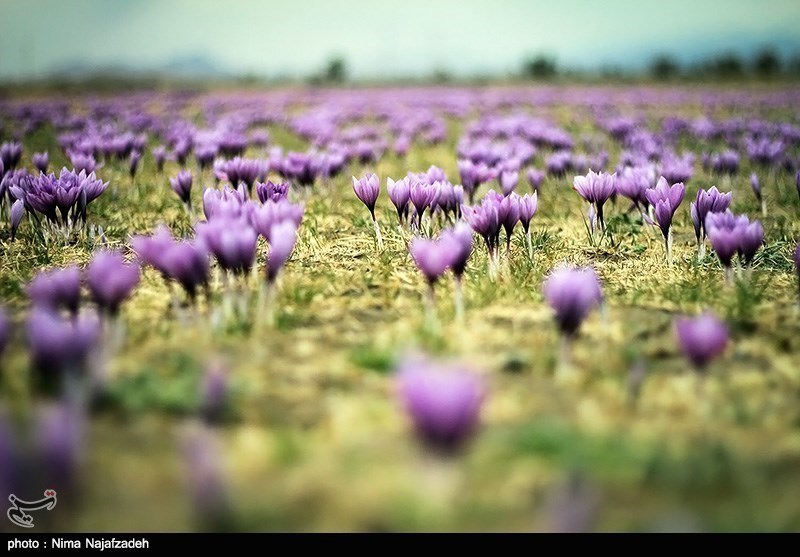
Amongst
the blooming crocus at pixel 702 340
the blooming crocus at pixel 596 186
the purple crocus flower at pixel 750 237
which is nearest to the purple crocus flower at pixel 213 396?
the blooming crocus at pixel 702 340

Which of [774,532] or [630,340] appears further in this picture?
[630,340]

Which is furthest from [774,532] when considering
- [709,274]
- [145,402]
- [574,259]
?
[574,259]

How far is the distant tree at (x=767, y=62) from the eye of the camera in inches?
1789

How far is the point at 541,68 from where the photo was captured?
47.4 m

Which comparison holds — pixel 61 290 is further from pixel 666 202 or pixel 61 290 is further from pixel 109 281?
pixel 666 202

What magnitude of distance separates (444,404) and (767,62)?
56.3 meters

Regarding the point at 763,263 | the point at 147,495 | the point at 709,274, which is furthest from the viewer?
the point at 763,263

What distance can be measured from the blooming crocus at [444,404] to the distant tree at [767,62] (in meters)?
54.8

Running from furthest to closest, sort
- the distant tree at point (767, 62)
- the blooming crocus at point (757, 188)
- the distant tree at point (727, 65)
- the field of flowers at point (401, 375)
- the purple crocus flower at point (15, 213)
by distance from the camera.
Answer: the distant tree at point (767, 62)
the distant tree at point (727, 65)
the blooming crocus at point (757, 188)
the purple crocus flower at point (15, 213)
the field of flowers at point (401, 375)

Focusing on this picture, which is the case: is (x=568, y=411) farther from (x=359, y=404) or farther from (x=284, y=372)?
(x=284, y=372)

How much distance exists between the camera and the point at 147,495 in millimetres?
1560

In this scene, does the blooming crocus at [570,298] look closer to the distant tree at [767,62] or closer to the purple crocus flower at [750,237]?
the purple crocus flower at [750,237]
